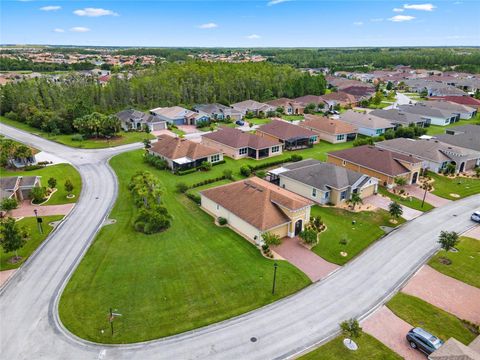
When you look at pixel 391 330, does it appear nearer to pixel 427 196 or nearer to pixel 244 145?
pixel 427 196

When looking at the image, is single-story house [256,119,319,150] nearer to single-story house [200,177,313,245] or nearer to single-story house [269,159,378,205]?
single-story house [269,159,378,205]

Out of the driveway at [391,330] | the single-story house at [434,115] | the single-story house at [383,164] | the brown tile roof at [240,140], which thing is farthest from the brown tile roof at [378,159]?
the single-story house at [434,115]

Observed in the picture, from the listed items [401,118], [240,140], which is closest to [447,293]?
[240,140]

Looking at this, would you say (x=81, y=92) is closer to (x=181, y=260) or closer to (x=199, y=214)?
(x=199, y=214)

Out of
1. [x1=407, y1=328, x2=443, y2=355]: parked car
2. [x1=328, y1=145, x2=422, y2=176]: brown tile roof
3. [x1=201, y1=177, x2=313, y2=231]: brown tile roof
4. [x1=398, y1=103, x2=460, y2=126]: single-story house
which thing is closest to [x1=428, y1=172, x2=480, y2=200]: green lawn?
[x1=328, y1=145, x2=422, y2=176]: brown tile roof

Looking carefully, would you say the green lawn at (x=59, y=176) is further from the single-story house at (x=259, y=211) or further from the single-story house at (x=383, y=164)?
the single-story house at (x=383, y=164)

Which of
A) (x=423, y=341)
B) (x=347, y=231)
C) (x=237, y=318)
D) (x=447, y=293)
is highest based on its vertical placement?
(x=423, y=341)

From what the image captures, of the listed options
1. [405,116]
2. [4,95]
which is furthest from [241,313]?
[4,95]
